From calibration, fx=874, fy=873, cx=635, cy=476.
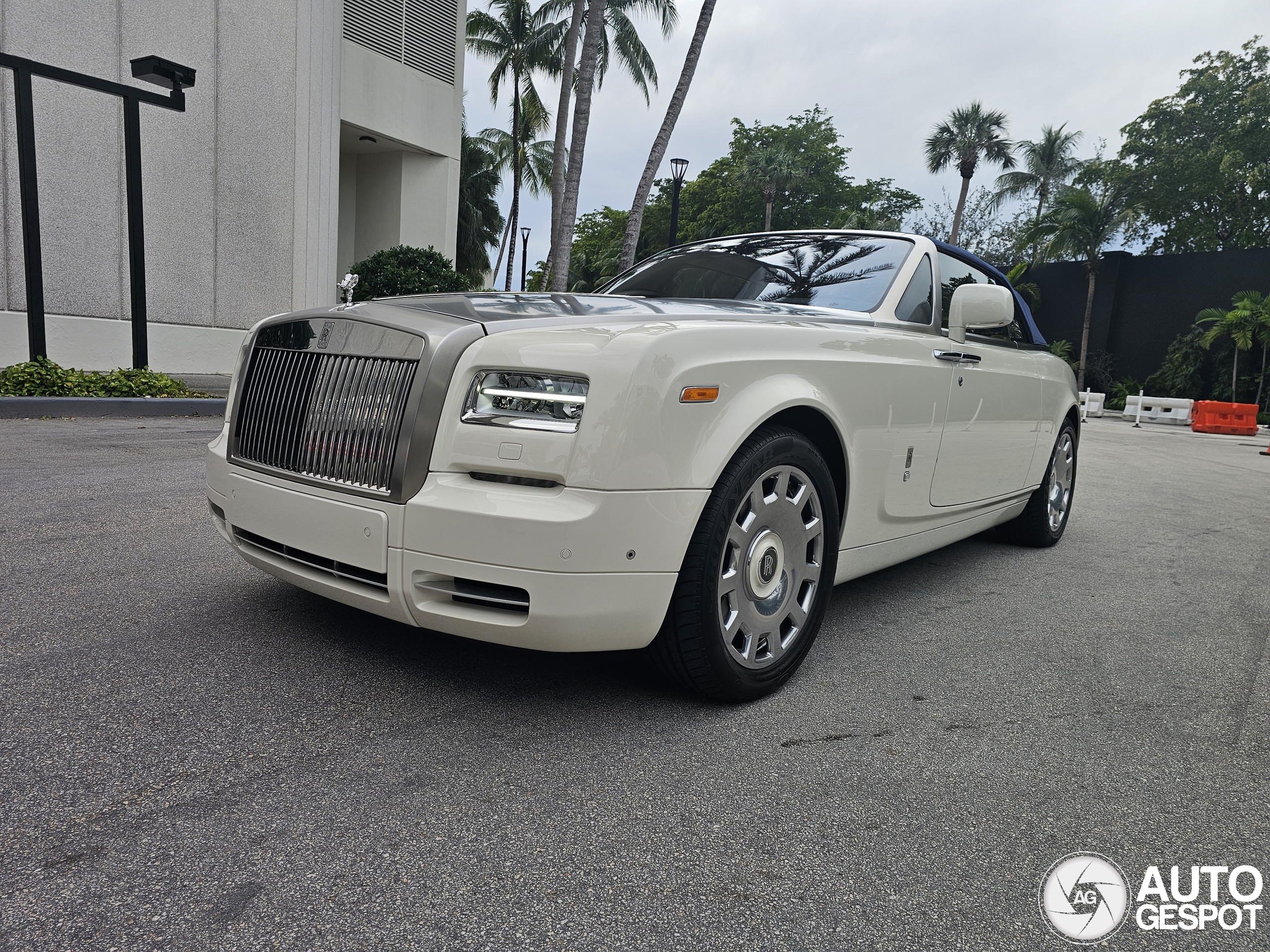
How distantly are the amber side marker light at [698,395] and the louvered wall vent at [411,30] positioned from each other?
18.8 meters

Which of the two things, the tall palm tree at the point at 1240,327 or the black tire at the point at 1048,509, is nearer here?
the black tire at the point at 1048,509

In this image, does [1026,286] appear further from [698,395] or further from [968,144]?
[698,395]

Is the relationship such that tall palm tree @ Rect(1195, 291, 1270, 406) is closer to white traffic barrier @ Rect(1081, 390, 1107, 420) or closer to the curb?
white traffic barrier @ Rect(1081, 390, 1107, 420)

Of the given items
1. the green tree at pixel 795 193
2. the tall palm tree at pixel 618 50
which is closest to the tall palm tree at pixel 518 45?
the tall palm tree at pixel 618 50

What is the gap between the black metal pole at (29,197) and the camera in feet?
29.5

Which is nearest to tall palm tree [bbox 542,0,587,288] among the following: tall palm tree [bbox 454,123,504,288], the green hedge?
the green hedge

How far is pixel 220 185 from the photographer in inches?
587

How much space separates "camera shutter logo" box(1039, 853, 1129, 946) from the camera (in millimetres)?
1626

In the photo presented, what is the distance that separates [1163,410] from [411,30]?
21.6 m

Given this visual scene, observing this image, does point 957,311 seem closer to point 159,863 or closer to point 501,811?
point 501,811

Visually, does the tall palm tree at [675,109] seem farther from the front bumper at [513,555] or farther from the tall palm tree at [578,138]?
the front bumper at [513,555]

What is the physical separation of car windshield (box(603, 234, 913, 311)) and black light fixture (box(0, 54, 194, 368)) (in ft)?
27.2

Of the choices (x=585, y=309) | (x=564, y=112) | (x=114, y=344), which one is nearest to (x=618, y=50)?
(x=564, y=112)

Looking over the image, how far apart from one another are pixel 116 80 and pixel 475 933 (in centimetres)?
1587
